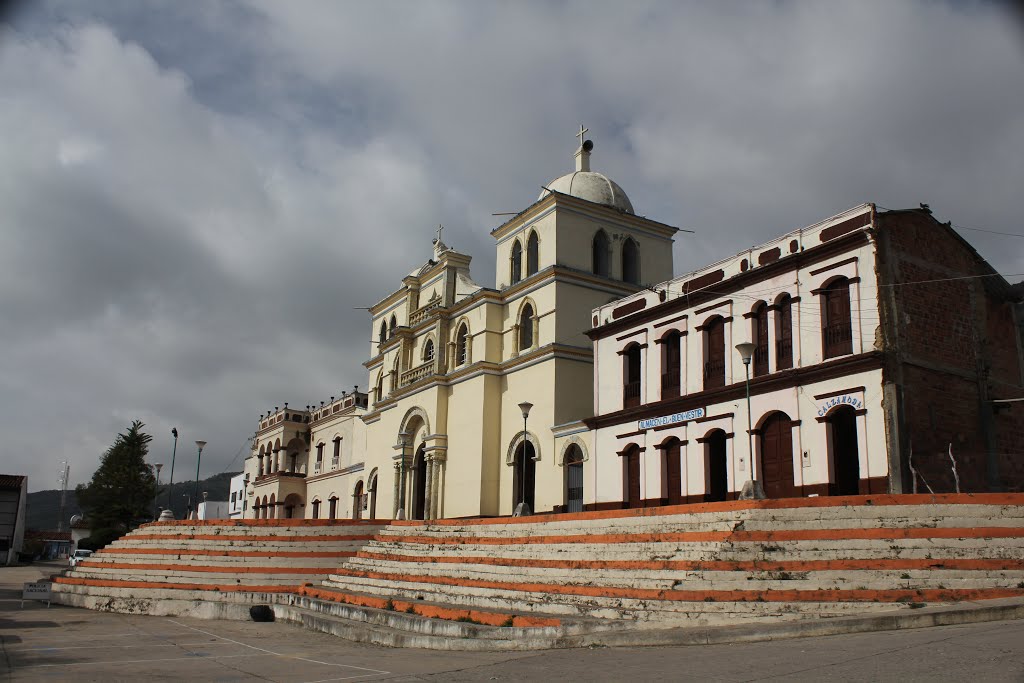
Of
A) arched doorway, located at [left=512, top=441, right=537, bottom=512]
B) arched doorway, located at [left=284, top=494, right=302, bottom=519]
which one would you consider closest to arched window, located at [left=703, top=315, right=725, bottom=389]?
arched doorway, located at [left=512, top=441, right=537, bottom=512]

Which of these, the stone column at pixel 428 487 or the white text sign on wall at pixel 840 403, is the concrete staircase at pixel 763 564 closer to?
the white text sign on wall at pixel 840 403

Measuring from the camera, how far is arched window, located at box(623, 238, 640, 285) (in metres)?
32.9

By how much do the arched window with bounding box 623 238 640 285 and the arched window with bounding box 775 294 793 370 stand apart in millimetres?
11012

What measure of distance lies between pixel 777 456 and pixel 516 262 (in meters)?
15.0

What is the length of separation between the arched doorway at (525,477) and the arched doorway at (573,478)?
1.88 m

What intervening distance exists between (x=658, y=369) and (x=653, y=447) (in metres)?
2.29

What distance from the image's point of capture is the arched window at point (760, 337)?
22.3m

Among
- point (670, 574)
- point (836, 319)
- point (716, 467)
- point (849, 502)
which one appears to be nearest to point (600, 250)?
point (716, 467)

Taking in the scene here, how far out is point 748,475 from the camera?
21.8 meters

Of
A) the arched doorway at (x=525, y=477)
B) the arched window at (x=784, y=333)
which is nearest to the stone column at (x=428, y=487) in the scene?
the arched doorway at (x=525, y=477)

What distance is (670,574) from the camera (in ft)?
49.0

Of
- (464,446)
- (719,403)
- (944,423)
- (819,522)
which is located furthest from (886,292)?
(464,446)

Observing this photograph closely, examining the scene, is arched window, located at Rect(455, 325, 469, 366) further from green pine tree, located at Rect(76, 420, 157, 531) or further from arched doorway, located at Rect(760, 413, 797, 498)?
green pine tree, located at Rect(76, 420, 157, 531)

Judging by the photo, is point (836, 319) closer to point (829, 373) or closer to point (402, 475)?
point (829, 373)
